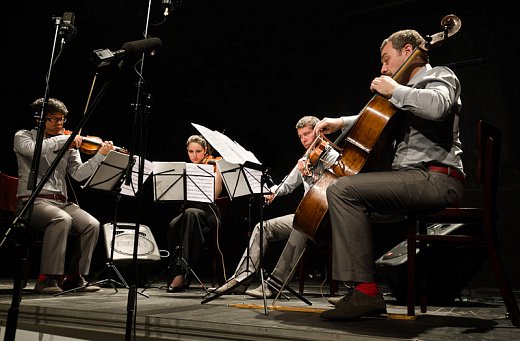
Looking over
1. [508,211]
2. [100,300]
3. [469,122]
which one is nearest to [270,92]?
[469,122]

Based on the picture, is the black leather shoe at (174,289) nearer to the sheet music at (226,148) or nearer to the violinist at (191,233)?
the violinist at (191,233)

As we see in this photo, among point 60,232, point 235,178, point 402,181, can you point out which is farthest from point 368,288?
point 60,232

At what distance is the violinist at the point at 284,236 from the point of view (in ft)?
10.5

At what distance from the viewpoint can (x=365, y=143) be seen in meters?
2.10

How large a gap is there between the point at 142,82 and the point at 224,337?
1.19 metres

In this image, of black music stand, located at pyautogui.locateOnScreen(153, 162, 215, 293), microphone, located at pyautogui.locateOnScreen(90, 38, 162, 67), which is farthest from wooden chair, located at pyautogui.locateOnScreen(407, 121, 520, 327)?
black music stand, located at pyautogui.locateOnScreen(153, 162, 215, 293)

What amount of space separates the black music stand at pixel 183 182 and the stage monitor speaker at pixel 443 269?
59.8 inches

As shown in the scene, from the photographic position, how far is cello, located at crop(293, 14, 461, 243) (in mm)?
2094

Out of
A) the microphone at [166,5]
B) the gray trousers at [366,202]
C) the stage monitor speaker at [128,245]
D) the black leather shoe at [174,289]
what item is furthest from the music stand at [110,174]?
the gray trousers at [366,202]

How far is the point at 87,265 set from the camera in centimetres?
370

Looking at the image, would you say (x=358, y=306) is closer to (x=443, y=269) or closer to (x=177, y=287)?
(x=443, y=269)

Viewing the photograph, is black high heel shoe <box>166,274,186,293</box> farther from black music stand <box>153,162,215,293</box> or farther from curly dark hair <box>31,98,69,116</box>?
curly dark hair <box>31,98,69,116</box>

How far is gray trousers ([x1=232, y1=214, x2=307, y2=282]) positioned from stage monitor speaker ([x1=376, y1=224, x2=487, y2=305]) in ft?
1.94

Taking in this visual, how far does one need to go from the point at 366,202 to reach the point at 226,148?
0.81 meters
